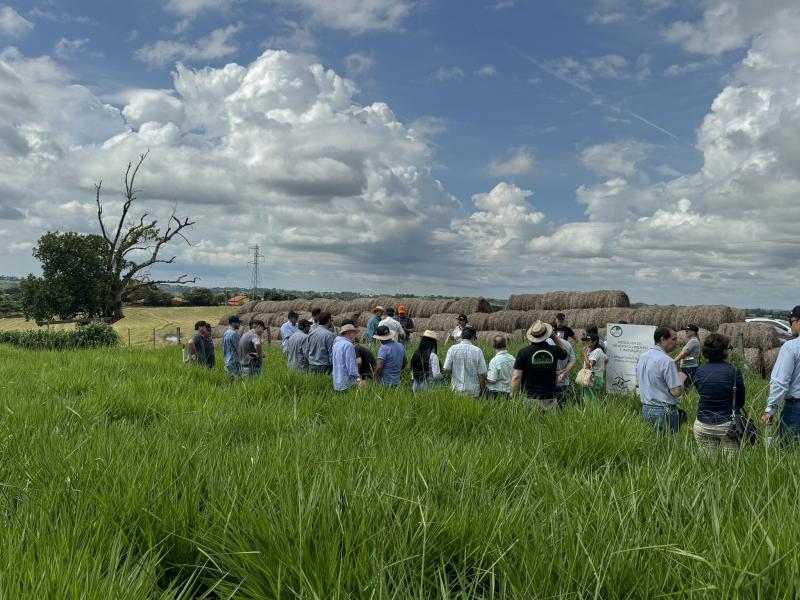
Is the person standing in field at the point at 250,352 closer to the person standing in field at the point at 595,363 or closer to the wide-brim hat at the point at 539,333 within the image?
the wide-brim hat at the point at 539,333

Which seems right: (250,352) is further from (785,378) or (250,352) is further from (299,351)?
(785,378)

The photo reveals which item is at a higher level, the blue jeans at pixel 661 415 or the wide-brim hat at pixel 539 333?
the wide-brim hat at pixel 539 333

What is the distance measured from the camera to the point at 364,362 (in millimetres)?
9852

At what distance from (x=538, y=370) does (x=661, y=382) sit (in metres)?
1.63

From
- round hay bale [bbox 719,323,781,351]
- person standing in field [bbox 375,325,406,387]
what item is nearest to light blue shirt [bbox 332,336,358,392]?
person standing in field [bbox 375,325,406,387]

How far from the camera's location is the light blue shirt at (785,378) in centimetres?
604

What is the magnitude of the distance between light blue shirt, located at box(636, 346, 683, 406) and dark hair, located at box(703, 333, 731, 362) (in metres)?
0.59

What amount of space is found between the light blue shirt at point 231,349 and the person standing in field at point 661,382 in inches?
306

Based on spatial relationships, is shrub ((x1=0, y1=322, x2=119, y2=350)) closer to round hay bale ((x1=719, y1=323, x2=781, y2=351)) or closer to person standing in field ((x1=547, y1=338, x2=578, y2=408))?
person standing in field ((x1=547, y1=338, x2=578, y2=408))

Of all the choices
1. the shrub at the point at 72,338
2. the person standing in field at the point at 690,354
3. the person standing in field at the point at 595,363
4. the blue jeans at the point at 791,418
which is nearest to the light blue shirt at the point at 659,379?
the blue jeans at the point at 791,418

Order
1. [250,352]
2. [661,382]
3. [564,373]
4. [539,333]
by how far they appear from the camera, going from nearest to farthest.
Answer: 1. [661,382]
2. [539,333]
3. [564,373]
4. [250,352]

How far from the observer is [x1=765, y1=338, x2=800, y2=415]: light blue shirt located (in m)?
6.04

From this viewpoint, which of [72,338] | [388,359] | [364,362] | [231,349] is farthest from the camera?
[72,338]

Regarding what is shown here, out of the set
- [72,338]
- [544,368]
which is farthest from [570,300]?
[72,338]
